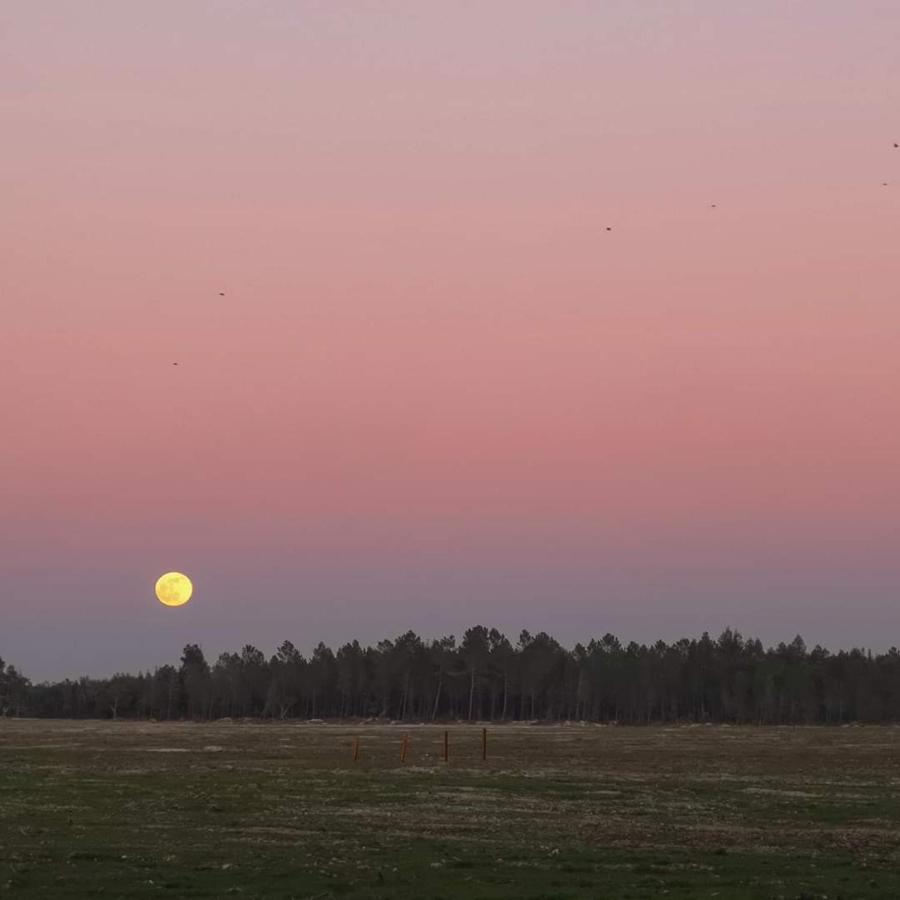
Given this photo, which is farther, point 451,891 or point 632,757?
point 632,757

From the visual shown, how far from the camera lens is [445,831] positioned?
32.6 metres

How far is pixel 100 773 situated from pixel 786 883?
38.9 meters

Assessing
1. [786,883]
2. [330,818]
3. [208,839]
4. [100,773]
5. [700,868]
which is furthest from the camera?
[100,773]

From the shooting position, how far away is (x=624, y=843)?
30484mm

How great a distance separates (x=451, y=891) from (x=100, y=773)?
37.2m

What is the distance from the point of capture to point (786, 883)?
78.7 feet

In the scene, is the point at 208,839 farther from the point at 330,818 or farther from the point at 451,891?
the point at 451,891

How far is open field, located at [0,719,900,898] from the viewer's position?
23641mm

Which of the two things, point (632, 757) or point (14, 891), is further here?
point (632, 757)

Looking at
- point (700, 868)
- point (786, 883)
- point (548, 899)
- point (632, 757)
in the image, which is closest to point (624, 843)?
point (700, 868)

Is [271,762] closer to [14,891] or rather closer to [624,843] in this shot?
[624,843]

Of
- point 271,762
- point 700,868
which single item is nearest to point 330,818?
point 700,868

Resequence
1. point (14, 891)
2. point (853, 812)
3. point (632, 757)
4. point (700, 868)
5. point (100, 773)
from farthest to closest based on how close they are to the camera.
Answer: point (632, 757) < point (100, 773) < point (853, 812) < point (700, 868) < point (14, 891)

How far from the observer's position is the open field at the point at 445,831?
23.6 meters
